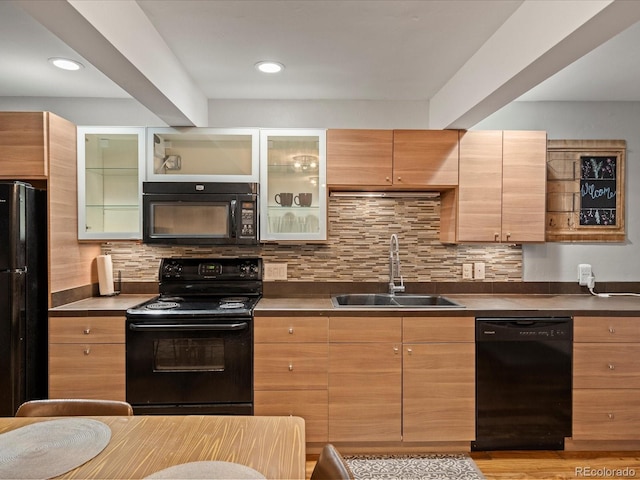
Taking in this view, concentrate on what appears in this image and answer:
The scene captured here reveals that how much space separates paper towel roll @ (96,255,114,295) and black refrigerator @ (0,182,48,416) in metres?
0.44

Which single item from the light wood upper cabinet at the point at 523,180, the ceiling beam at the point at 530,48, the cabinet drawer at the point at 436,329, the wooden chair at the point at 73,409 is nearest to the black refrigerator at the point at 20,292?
the wooden chair at the point at 73,409

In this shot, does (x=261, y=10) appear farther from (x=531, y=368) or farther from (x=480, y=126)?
(x=531, y=368)

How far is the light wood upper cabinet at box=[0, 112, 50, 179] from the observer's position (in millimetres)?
2342

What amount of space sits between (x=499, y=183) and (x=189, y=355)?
91.2 inches

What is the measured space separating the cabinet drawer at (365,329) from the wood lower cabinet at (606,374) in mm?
1095

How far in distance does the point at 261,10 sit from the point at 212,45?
→ 1.53 ft

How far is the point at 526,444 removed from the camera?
2414 mm

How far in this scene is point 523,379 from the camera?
94.3 inches

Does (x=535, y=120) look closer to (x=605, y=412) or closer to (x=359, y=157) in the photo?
(x=359, y=157)

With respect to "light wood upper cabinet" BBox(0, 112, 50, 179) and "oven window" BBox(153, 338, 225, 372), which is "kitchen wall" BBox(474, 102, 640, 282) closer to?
"oven window" BBox(153, 338, 225, 372)

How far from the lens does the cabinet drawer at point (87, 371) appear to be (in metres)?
2.37

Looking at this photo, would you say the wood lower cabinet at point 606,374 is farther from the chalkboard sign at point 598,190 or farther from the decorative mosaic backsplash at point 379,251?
the chalkboard sign at point 598,190

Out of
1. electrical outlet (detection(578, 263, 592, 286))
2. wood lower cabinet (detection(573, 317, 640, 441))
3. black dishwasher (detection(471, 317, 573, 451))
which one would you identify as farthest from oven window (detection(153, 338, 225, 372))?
electrical outlet (detection(578, 263, 592, 286))

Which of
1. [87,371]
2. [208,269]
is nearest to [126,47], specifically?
[208,269]
